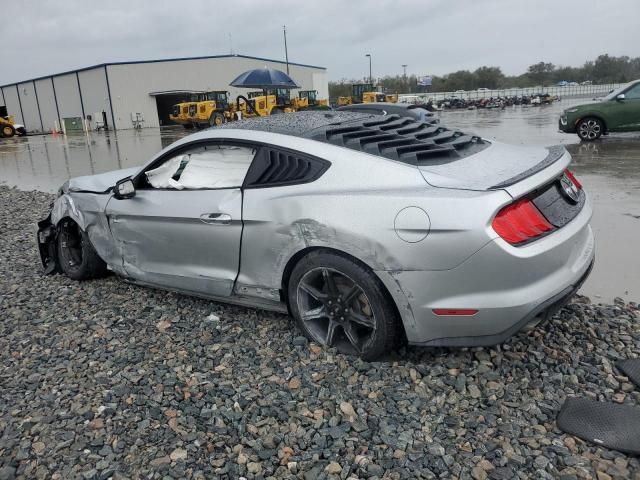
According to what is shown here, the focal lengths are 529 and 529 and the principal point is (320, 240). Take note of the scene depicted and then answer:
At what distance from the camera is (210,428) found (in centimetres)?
263

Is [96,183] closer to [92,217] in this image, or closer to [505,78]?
[92,217]

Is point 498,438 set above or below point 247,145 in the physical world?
below

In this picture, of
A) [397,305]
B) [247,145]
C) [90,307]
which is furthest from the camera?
[90,307]

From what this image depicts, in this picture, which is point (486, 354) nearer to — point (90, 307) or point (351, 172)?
point (351, 172)

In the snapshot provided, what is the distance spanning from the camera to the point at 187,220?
3.59 meters

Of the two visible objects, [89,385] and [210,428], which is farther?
[89,385]

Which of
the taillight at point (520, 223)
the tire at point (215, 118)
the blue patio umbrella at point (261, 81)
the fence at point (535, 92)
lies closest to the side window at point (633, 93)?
the taillight at point (520, 223)

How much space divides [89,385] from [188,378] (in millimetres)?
573

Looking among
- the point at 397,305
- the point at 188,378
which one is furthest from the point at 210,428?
the point at 397,305

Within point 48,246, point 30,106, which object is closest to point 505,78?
point 30,106

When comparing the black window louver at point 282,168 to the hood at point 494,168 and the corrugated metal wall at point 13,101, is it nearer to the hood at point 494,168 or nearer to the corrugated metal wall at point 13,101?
the hood at point 494,168

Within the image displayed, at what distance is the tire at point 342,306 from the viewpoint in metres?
2.91

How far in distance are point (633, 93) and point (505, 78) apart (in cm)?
7860

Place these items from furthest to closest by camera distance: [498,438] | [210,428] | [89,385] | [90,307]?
[90,307] < [89,385] < [210,428] < [498,438]
